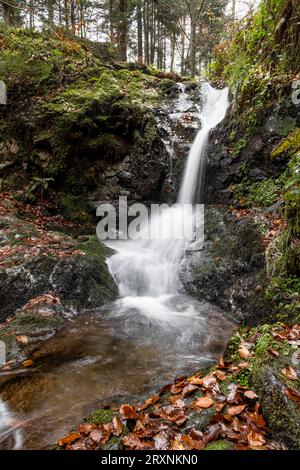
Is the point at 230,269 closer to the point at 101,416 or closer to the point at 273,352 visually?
the point at 273,352

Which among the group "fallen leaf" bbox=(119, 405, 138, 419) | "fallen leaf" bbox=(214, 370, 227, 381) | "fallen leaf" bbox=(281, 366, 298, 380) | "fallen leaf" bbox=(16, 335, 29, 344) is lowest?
"fallen leaf" bbox=(16, 335, 29, 344)

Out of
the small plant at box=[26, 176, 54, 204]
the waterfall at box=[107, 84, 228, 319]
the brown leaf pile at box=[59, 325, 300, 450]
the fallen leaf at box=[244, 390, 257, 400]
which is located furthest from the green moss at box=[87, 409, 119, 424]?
the small plant at box=[26, 176, 54, 204]

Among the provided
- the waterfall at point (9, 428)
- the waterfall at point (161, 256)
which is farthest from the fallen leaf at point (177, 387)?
the waterfall at point (161, 256)

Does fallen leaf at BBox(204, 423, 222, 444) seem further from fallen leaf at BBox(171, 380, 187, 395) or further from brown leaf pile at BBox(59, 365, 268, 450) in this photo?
fallen leaf at BBox(171, 380, 187, 395)

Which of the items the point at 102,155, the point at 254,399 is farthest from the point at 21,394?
the point at 102,155

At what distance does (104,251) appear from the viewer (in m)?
7.20

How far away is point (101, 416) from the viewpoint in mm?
2734

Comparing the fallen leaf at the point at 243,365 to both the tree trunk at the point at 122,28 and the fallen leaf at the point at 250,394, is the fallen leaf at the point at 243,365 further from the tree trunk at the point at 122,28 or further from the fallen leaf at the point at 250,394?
the tree trunk at the point at 122,28

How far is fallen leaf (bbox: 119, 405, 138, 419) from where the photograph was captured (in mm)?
2619

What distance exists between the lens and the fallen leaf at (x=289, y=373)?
250 cm

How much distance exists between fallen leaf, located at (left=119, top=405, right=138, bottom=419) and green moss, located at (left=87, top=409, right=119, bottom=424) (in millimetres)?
82

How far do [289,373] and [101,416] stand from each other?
1.65 m

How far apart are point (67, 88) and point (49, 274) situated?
21.6 feet

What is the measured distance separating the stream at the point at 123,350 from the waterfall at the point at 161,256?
22mm
